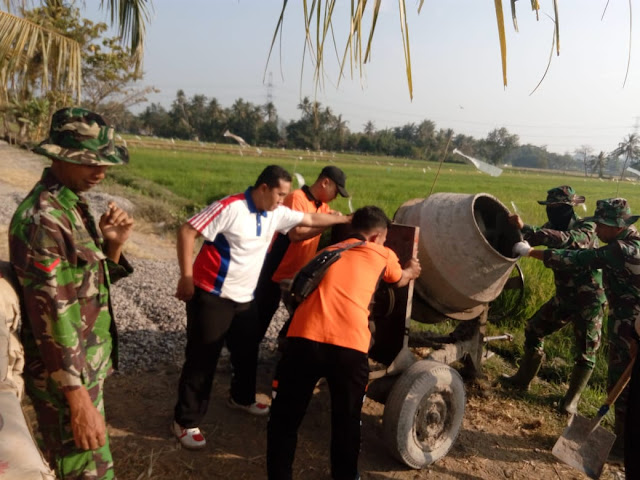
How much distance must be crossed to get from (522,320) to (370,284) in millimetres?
4286

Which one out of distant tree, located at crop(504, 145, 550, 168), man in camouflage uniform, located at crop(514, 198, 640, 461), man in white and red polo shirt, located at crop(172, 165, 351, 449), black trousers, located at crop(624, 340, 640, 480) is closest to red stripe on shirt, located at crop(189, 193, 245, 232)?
man in white and red polo shirt, located at crop(172, 165, 351, 449)

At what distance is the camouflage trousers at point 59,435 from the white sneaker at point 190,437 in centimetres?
117

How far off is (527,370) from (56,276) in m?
4.21

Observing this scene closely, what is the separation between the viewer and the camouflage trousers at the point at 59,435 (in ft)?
6.33

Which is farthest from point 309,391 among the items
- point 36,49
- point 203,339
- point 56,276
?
point 36,49

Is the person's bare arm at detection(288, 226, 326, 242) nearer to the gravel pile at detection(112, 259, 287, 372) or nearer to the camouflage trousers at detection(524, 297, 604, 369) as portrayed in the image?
the gravel pile at detection(112, 259, 287, 372)

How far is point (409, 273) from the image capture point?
3.08 metres

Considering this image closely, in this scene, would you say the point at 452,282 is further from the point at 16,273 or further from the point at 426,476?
the point at 16,273

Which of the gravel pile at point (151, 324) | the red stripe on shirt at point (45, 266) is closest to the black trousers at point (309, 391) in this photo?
the red stripe on shirt at point (45, 266)

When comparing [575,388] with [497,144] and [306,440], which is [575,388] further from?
[497,144]

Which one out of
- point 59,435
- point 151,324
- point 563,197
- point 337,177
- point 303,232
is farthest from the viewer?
point 151,324

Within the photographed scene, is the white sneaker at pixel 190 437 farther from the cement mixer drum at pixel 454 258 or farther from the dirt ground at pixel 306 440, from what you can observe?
the cement mixer drum at pixel 454 258

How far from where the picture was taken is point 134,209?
11.7m

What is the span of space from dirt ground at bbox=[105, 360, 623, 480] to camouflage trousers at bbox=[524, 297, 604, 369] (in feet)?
1.92
